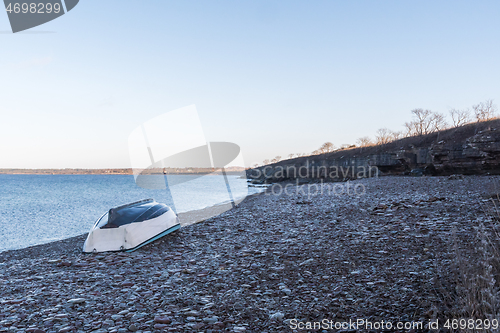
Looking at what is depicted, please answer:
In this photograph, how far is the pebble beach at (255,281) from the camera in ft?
13.8

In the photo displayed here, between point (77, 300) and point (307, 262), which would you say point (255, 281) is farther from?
point (77, 300)

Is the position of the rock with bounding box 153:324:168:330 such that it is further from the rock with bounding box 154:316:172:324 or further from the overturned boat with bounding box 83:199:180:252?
the overturned boat with bounding box 83:199:180:252

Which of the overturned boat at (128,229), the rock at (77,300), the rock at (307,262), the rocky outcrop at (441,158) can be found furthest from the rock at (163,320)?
the rocky outcrop at (441,158)

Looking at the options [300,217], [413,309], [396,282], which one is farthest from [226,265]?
[300,217]

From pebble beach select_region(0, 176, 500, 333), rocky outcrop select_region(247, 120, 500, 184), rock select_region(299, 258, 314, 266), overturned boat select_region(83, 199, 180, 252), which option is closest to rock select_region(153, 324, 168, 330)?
pebble beach select_region(0, 176, 500, 333)

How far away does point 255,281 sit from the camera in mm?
5785

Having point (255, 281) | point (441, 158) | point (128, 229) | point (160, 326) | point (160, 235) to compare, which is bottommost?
point (441, 158)

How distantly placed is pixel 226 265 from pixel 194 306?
7.35ft

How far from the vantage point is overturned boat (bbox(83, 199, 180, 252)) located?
9305mm

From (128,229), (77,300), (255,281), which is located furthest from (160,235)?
(255,281)

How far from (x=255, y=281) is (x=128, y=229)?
558 cm

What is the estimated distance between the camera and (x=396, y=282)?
15.9 feet

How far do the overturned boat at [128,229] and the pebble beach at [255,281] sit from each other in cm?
44

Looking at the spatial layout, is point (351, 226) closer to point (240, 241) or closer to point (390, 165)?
point (240, 241)
